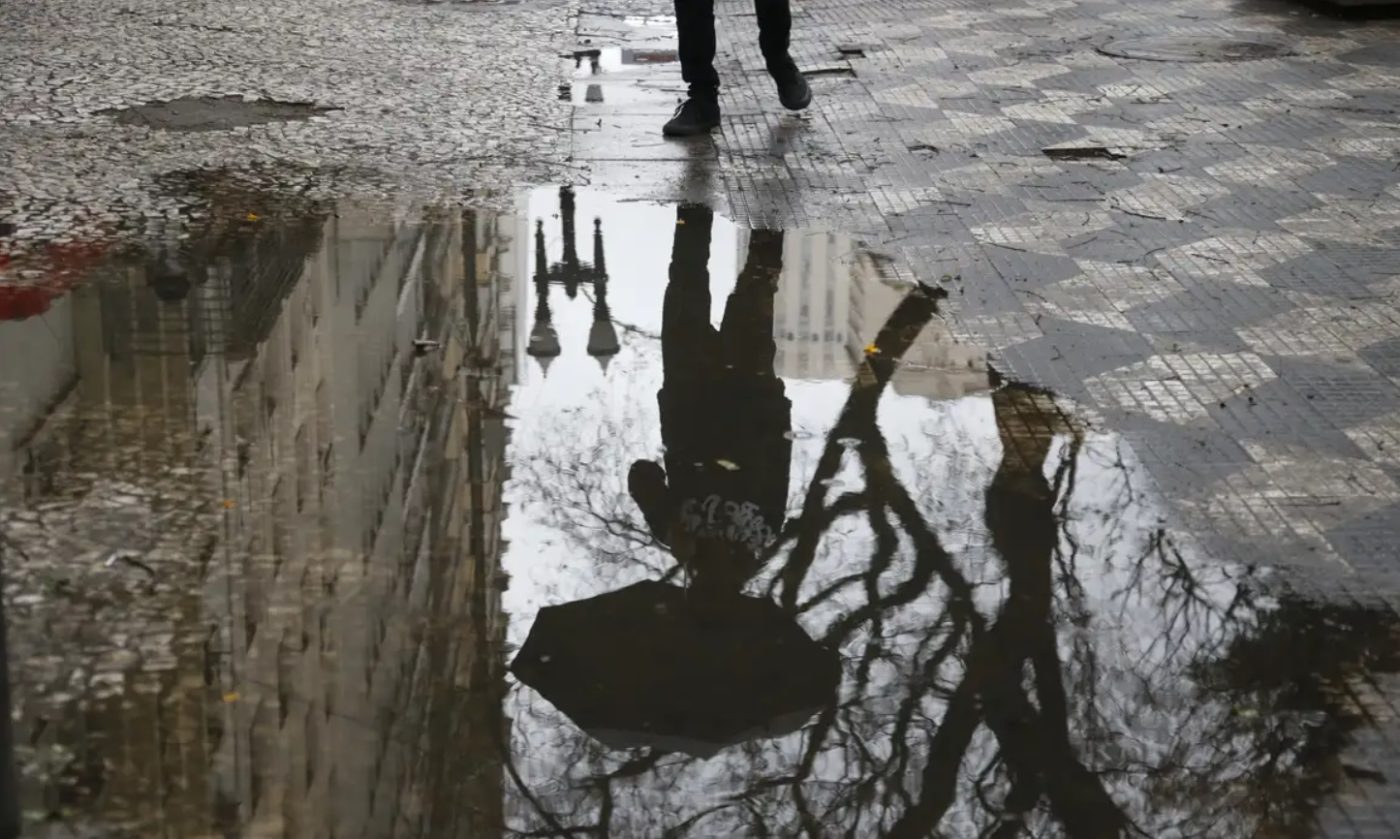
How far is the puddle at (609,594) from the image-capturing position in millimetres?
3998

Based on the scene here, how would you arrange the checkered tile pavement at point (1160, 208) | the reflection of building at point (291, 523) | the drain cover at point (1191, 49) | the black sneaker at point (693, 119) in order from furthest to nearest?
1. the drain cover at point (1191, 49)
2. the black sneaker at point (693, 119)
3. the checkered tile pavement at point (1160, 208)
4. the reflection of building at point (291, 523)

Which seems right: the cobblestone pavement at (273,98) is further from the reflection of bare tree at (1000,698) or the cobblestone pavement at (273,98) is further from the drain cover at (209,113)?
the reflection of bare tree at (1000,698)

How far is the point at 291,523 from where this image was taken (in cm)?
534

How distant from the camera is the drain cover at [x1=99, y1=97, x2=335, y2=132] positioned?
424 inches

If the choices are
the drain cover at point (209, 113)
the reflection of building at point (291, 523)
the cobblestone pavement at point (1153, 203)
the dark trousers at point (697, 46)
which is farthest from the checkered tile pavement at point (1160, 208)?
the reflection of building at point (291, 523)

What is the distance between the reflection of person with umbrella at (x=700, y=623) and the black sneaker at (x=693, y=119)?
4.17 metres

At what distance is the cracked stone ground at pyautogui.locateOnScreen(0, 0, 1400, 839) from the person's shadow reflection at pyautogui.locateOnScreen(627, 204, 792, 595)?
0.40 ft

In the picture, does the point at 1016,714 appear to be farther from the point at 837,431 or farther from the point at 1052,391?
the point at 1052,391

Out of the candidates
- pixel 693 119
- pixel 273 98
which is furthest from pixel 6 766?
pixel 273 98

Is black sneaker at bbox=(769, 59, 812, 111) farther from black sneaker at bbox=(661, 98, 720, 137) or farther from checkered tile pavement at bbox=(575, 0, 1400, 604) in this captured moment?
black sneaker at bbox=(661, 98, 720, 137)

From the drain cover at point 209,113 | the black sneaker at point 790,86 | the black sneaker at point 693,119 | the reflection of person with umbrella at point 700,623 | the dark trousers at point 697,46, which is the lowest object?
the reflection of person with umbrella at point 700,623

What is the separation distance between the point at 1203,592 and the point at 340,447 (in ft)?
8.95

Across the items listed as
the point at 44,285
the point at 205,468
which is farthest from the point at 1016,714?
the point at 44,285

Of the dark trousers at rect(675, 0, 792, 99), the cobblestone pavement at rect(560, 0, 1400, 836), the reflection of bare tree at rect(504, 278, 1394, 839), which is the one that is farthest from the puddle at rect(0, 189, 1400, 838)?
the dark trousers at rect(675, 0, 792, 99)
